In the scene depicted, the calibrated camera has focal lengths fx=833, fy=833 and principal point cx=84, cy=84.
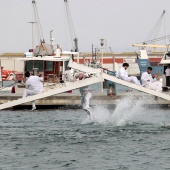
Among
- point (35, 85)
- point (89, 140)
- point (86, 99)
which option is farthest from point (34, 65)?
point (89, 140)

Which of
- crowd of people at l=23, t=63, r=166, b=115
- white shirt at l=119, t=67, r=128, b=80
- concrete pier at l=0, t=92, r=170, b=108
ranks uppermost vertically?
white shirt at l=119, t=67, r=128, b=80

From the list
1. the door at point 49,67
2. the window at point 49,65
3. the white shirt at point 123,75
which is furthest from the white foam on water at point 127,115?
the window at point 49,65

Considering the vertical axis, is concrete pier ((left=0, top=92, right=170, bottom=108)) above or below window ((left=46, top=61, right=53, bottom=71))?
below

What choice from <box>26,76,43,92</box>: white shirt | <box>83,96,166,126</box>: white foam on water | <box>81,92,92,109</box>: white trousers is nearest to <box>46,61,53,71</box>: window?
<box>83,96,166,126</box>: white foam on water

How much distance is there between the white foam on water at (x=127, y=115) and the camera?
3628cm

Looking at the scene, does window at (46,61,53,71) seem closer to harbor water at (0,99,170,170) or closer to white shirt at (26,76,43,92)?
harbor water at (0,99,170,170)

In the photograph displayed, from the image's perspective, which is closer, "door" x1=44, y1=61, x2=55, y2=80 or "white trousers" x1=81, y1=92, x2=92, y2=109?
"white trousers" x1=81, y1=92, x2=92, y2=109

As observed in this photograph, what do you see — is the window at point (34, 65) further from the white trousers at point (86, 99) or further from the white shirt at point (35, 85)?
the white trousers at point (86, 99)

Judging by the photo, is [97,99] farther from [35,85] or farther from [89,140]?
[89,140]

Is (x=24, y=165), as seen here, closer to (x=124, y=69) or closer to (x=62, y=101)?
(x=124, y=69)

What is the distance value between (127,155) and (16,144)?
4.73m

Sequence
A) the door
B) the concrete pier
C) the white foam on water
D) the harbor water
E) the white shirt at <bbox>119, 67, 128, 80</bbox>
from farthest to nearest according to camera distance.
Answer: the door
the concrete pier
the white foam on water
the white shirt at <bbox>119, 67, 128, 80</bbox>
the harbor water

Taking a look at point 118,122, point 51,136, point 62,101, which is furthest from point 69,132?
point 62,101

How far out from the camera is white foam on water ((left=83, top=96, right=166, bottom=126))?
119ft
